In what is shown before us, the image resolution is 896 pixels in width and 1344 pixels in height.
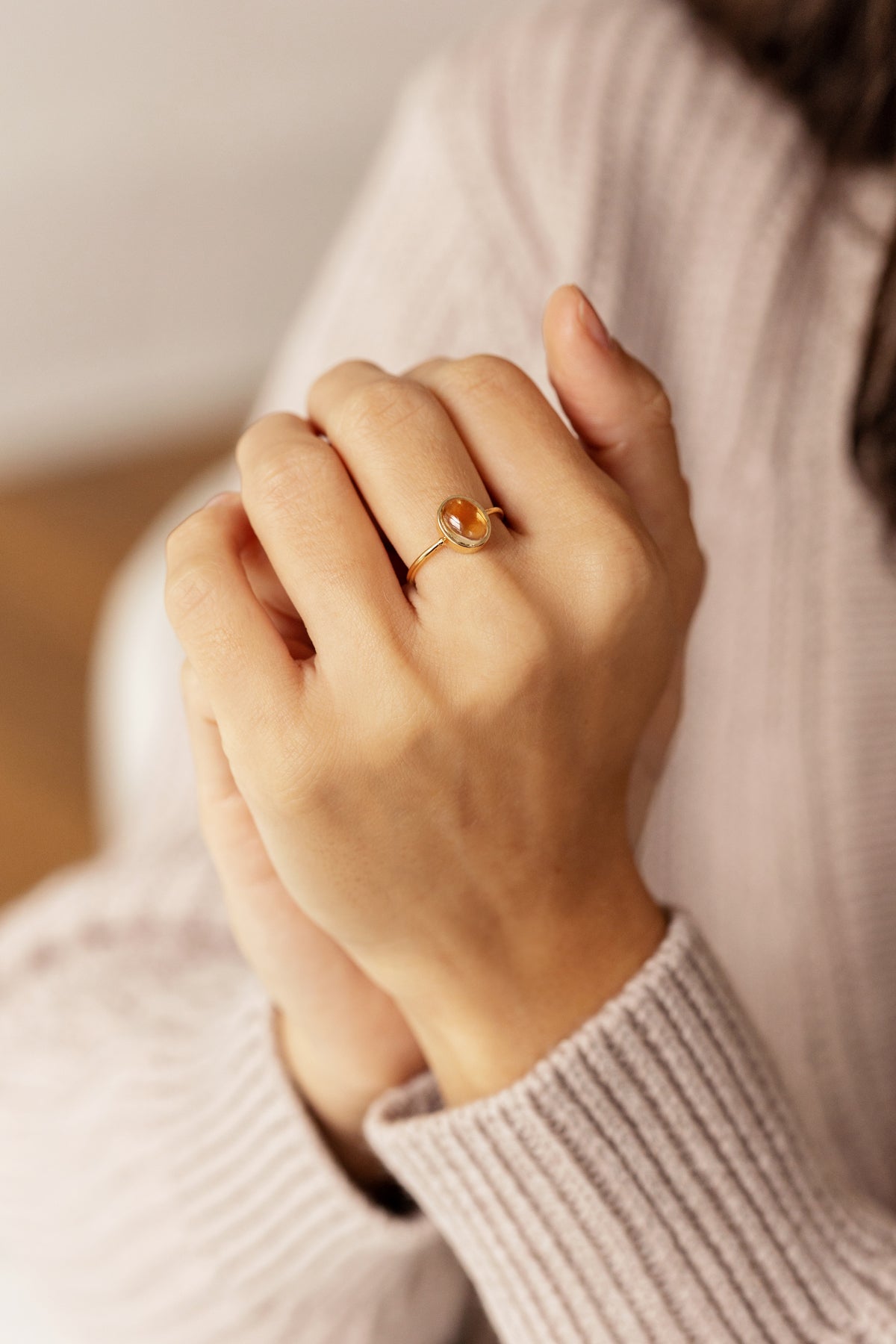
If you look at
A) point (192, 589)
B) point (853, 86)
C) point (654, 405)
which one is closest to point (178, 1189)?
point (192, 589)

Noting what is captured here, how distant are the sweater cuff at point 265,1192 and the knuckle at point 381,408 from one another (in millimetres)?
349

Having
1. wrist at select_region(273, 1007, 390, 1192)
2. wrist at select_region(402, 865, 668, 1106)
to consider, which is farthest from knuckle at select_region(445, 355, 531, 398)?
wrist at select_region(273, 1007, 390, 1192)

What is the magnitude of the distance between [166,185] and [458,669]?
179 cm

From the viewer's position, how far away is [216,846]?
0.55 metres

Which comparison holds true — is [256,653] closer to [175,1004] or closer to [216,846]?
[216,846]

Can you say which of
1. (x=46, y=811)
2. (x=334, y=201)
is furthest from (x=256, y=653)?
(x=334, y=201)

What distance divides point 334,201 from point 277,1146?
1839 mm

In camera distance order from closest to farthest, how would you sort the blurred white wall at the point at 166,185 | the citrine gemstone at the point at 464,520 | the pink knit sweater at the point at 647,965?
the citrine gemstone at the point at 464,520, the pink knit sweater at the point at 647,965, the blurred white wall at the point at 166,185

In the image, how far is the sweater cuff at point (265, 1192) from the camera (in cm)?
62

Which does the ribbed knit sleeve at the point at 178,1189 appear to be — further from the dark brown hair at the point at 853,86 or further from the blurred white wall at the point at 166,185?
the blurred white wall at the point at 166,185

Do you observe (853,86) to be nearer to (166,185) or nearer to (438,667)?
(438,667)

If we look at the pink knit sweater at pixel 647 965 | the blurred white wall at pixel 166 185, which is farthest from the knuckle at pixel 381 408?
the blurred white wall at pixel 166 185

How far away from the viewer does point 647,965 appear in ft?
1.71

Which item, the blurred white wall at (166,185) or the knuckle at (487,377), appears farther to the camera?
the blurred white wall at (166,185)
